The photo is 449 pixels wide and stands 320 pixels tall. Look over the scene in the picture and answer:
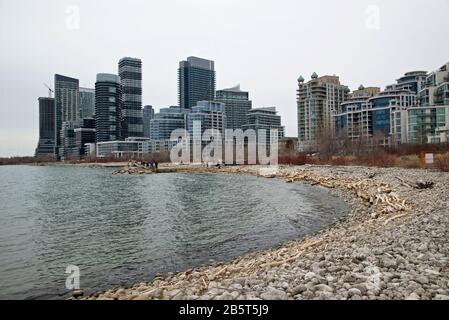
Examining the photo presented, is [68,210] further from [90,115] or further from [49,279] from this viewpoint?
[90,115]

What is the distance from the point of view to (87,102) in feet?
423

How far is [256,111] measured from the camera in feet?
548

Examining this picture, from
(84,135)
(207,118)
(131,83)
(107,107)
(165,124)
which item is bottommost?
(84,135)

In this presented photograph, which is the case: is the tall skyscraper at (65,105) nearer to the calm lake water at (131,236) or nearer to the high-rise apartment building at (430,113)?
the calm lake water at (131,236)

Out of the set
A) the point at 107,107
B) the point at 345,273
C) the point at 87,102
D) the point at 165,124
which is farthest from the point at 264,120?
the point at 345,273

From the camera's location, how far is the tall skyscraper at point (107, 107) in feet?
375

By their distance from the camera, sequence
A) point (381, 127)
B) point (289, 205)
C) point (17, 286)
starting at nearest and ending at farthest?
point (17, 286) → point (289, 205) → point (381, 127)

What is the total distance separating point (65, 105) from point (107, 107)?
14.5 meters

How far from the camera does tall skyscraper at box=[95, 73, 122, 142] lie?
11425 cm

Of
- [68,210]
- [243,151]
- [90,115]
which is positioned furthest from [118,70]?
[68,210]

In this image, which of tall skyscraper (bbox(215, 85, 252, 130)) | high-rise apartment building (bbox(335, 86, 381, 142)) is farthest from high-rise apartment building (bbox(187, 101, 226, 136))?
high-rise apartment building (bbox(335, 86, 381, 142))

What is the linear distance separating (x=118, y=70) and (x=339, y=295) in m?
134

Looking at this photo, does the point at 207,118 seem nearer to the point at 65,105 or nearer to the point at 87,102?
the point at 87,102

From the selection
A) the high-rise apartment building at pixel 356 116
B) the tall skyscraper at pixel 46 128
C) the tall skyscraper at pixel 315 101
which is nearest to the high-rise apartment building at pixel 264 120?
the tall skyscraper at pixel 315 101
